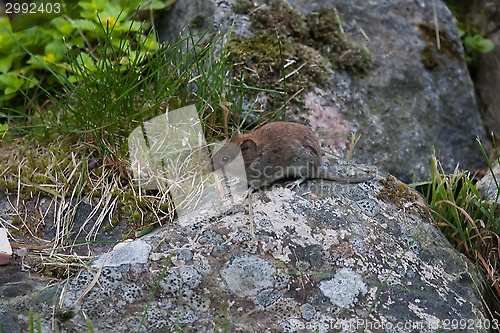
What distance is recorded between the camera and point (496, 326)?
3348mm

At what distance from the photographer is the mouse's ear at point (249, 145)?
160 inches

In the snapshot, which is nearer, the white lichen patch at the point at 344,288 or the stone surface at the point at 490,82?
the white lichen patch at the point at 344,288

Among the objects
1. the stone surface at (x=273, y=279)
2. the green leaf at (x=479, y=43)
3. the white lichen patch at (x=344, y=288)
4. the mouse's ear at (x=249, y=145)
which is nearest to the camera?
the stone surface at (x=273, y=279)

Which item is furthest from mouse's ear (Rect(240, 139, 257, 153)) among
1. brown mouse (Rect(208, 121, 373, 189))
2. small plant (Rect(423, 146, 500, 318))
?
small plant (Rect(423, 146, 500, 318))

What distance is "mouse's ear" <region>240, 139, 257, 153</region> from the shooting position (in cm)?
406

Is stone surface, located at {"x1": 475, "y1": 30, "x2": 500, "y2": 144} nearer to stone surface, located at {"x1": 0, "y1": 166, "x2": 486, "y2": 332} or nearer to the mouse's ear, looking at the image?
stone surface, located at {"x1": 0, "y1": 166, "x2": 486, "y2": 332}

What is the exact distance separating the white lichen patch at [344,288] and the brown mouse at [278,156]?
889 millimetres

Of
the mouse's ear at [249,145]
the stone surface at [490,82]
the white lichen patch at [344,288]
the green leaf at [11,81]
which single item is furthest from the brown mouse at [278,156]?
the stone surface at [490,82]

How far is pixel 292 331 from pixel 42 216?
1.89 meters

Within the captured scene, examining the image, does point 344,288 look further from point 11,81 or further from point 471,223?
point 11,81

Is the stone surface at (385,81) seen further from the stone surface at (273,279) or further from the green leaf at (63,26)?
the stone surface at (273,279)

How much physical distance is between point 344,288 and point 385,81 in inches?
109

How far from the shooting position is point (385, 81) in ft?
17.8

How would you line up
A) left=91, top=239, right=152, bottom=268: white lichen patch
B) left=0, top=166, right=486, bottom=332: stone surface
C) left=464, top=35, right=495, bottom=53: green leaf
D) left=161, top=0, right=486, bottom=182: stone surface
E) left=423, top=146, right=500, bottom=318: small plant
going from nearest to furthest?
left=0, top=166, right=486, bottom=332: stone surface, left=91, top=239, right=152, bottom=268: white lichen patch, left=423, top=146, right=500, bottom=318: small plant, left=161, top=0, right=486, bottom=182: stone surface, left=464, top=35, right=495, bottom=53: green leaf
